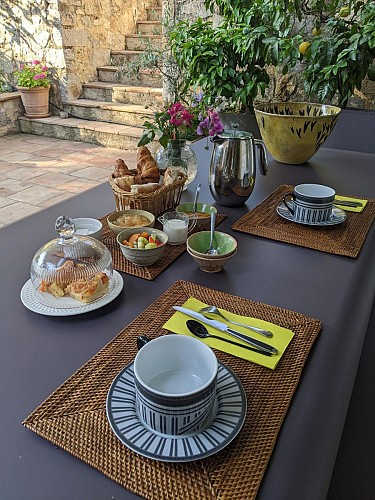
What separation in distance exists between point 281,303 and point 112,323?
31cm

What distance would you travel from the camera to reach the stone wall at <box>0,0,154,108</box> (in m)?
4.82

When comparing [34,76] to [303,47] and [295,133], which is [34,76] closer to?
[303,47]

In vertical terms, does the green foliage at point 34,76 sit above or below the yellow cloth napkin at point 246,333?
below

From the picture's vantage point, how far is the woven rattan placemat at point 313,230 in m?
1.01

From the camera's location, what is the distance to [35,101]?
4945mm

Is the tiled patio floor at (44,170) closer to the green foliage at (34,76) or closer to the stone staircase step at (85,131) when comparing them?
the stone staircase step at (85,131)

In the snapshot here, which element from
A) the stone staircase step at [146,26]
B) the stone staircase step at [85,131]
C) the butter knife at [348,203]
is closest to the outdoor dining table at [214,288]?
the butter knife at [348,203]

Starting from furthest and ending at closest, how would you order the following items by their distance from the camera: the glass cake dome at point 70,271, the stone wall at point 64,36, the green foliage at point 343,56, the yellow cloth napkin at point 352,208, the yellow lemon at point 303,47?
the stone wall at point 64,36 → the yellow lemon at point 303,47 → the green foliage at point 343,56 → the yellow cloth napkin at point 352,208 → the glass cake dome at point 70,271

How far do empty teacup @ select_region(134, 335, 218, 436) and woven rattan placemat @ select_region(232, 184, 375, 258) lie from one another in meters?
0.52

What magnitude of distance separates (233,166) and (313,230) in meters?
0.26

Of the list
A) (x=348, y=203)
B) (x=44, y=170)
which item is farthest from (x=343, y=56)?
(x=44, y=170)

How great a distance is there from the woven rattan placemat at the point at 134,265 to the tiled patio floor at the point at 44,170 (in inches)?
78.3

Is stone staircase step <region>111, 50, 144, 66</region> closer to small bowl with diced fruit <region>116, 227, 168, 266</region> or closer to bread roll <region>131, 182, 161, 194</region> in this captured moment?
bread roll <region>131, 182, 161, 194</region>

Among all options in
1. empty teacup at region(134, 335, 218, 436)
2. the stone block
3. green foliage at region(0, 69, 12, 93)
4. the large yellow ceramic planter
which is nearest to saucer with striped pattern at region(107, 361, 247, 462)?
empty teacup at region(134, 335, 218, 436)
